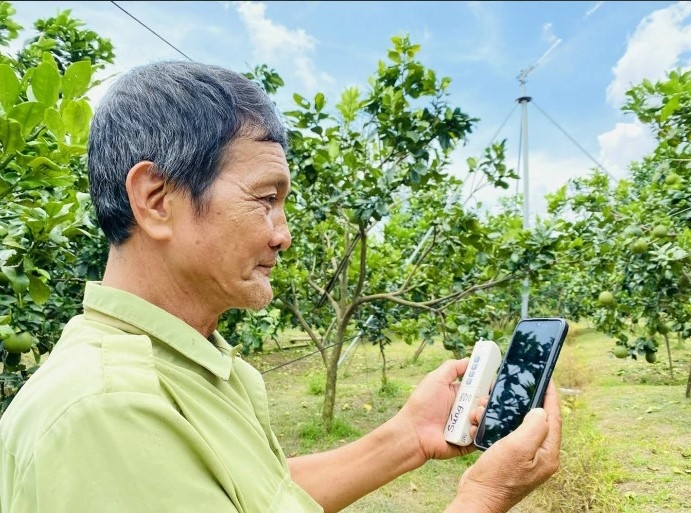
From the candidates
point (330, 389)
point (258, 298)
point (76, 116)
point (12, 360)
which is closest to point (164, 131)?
point (258, 298)

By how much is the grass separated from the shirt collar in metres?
3.24

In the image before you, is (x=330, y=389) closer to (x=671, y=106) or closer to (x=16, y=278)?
(x=671, y=106)

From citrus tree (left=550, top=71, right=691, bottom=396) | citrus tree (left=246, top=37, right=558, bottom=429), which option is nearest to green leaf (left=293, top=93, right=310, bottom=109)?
citrus tree (left=246, top=37, right=558, bottom=429)

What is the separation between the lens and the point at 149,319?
0.85 meters

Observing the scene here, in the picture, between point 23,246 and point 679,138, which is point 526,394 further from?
point 679,138

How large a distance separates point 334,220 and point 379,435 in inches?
153

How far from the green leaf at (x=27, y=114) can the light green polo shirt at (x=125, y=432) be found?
44cm

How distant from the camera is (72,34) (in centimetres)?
348

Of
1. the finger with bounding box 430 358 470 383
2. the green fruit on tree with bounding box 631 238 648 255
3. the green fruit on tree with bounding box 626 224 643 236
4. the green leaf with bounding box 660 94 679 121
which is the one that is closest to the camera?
the finger with bounding box 430 358 470 383

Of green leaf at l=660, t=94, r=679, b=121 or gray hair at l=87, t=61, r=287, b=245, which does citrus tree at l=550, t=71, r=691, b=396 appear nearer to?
green leaf at l=660, t=94, r=679, b=121

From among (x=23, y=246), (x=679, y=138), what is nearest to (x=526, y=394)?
(x=23, y=246)

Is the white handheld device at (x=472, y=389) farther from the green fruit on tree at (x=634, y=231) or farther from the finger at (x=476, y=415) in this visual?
the green fruit on tree at (x=634, y=231)

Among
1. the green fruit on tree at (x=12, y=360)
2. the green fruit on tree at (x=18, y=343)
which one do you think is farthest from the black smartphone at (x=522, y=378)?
the green fruit on tree at (x=12, y=360)

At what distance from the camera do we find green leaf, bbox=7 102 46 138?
108 centimetres
